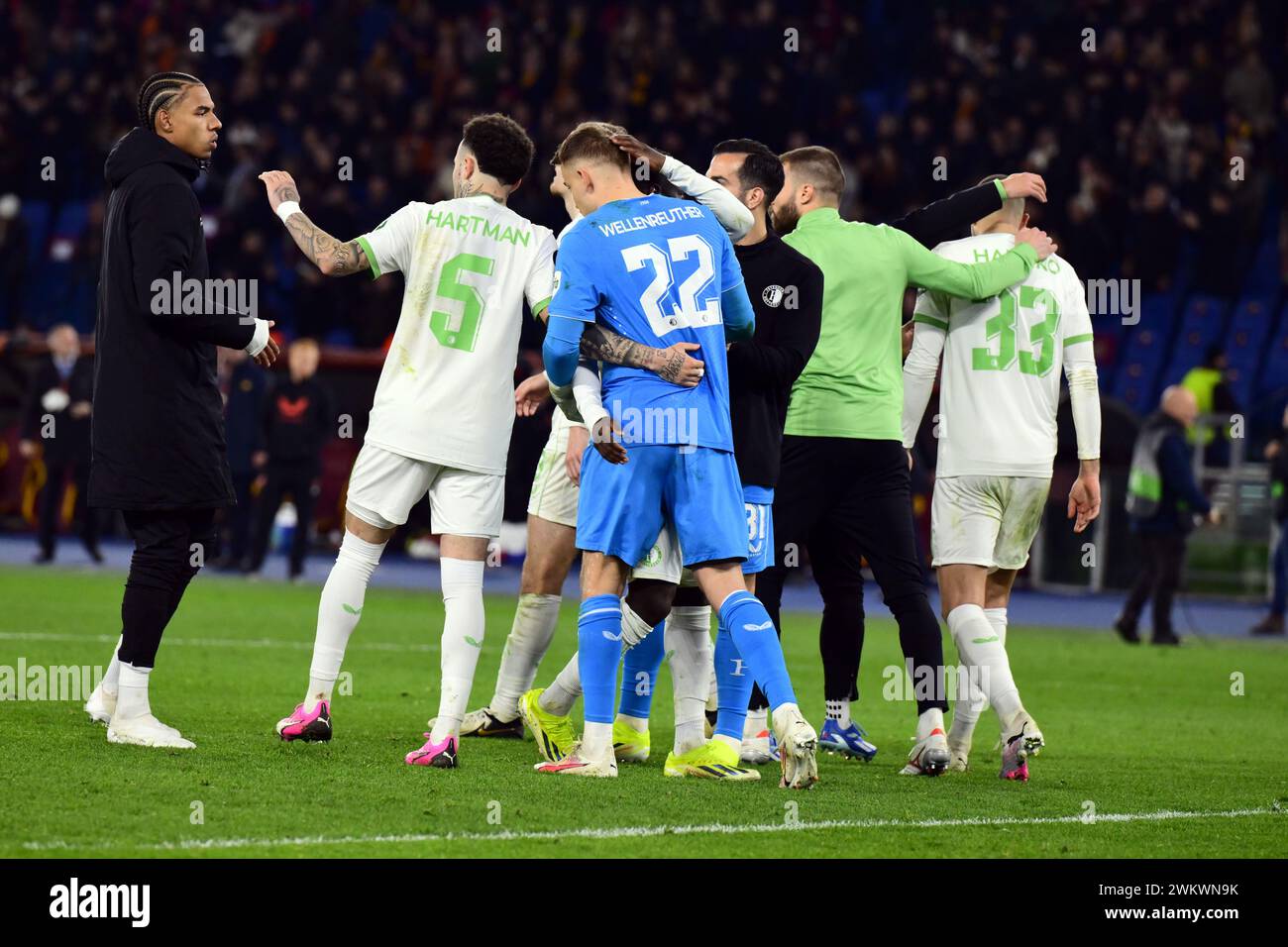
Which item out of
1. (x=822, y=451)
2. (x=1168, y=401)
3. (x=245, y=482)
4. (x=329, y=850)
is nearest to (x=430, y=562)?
(x=245, y=482)

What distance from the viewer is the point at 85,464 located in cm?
1859

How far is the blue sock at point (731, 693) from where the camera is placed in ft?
20.9

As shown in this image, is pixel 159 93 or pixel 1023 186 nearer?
pixel 159 93

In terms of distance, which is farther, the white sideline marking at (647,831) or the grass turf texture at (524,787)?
the grass turf texture at (524,787)

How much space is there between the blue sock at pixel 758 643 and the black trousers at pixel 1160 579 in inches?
354

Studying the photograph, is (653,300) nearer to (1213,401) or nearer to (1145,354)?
(1213,401)

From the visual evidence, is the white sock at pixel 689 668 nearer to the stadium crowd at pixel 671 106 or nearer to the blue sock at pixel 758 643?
the blue sock at pixel 758 643

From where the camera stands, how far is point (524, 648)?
24.2 feet

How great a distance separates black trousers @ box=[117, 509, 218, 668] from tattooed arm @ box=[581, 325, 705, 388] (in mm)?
1721

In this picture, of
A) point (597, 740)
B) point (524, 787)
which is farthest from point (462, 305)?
point (524, 787)

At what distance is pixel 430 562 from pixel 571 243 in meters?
14.6

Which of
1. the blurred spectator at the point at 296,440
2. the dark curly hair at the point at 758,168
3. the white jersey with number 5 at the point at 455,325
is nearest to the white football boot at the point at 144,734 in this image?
the white jersey with number 5 at the point at 455,325

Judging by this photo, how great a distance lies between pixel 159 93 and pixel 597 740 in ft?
9.76
